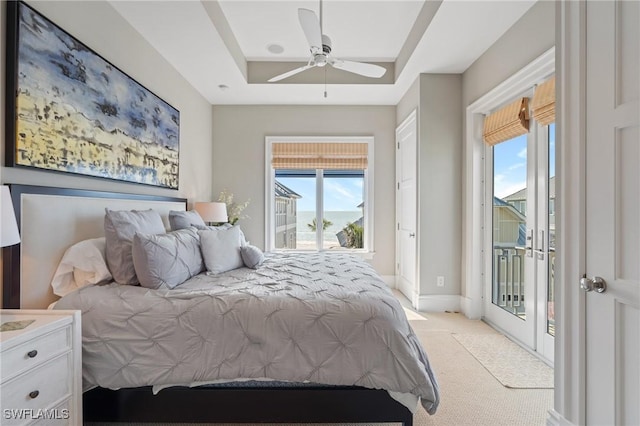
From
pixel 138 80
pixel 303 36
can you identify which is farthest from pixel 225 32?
pixel 138 80

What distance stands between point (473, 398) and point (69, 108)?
313cm

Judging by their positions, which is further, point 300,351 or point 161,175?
point 161,175

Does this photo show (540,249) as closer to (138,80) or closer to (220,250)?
(220,250)

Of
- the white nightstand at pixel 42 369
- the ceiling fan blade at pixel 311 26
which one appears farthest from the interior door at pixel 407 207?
the white nightstand at pixel 42 369

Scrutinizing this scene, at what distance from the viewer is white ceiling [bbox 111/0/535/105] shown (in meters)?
2.51

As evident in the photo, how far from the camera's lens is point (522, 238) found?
281cm

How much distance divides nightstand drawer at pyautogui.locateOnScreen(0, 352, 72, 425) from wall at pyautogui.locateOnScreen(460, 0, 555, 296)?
11.3 ft

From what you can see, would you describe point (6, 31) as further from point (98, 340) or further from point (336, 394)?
point (336, 394)

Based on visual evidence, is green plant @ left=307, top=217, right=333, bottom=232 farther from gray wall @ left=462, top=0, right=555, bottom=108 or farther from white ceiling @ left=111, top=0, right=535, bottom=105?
gray wall @ left=462, top=0, right=555, bottom=108

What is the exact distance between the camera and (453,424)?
177 centimetres

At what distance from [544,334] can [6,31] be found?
3.99 m

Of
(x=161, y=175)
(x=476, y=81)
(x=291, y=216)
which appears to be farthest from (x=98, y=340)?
(x=476, y=81)

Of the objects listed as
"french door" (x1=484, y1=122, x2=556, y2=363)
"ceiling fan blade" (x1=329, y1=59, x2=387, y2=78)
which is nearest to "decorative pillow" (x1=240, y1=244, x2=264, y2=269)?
"ceiling fan blade" (x1=329, y1=59, x2=387, y2=78)

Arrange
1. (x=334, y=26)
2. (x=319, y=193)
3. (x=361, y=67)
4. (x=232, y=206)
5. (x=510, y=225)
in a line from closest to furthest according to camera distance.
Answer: (x=361, y=67), (x=510, y=225), (x=334, y=26), (x=232, y=206), (x=319, y=193)
